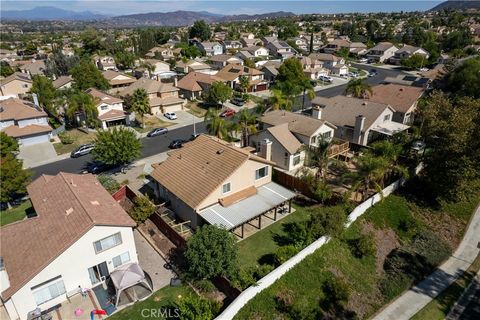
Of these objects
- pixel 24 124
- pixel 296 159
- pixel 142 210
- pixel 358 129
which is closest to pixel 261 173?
pixel 296 159

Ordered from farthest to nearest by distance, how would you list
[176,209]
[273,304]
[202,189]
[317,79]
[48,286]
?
[317,79] → [176,209] → [202,189] → [273,304] → [48,286]

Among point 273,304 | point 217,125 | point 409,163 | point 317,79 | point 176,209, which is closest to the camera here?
point 273,304

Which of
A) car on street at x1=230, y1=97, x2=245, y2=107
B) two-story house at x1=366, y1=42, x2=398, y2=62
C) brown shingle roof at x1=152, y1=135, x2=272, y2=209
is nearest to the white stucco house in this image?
brown shingle roof at x1=152, y1=135, x2=272, y2=209

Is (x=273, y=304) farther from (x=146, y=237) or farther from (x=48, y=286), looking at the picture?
(x=48, y=286)

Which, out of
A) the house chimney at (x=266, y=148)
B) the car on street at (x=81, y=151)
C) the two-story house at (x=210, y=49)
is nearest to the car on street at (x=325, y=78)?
the house chimney at (x=266, y=148)

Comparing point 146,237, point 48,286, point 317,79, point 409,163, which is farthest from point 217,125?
point 317,79

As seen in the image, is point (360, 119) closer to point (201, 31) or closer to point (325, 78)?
point (325, 78)

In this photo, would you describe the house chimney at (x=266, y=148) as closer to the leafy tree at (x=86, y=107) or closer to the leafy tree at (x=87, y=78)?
the leafy tree at (x=86, y=107)
